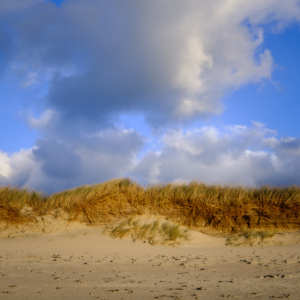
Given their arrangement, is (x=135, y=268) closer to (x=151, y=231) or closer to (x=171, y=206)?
(x=151, y=231)

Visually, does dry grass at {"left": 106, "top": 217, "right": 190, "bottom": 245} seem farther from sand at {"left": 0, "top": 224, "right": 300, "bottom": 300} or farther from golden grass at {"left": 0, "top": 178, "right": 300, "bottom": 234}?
golden grass at {"left": 0, "top": 178, "right": 300, "bottom": 234}

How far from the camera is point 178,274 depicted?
5648 millimetres

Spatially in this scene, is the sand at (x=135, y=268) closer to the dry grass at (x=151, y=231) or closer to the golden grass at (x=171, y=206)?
the dry grass at (x=151, y=231)

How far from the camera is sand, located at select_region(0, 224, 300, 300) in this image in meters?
4.09

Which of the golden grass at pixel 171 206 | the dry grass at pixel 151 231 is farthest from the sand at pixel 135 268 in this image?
the golden grass at pixel 171 206

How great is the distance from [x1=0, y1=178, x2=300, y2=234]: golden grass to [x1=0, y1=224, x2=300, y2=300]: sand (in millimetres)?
784

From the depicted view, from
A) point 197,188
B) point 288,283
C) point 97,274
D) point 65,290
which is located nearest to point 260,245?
point 197,188

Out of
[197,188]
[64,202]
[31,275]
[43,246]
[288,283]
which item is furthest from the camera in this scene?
[197,188]

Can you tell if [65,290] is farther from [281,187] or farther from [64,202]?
[281,187]

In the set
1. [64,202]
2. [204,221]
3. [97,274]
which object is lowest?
[97,274]

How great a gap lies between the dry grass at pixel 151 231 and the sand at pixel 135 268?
310 millimetres

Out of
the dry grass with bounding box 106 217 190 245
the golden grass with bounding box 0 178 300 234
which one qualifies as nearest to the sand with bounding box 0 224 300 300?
the dry grass with bounding box 106 217 190 245

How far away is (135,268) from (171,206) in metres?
4.80

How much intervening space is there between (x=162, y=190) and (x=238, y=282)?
650 centimetres
